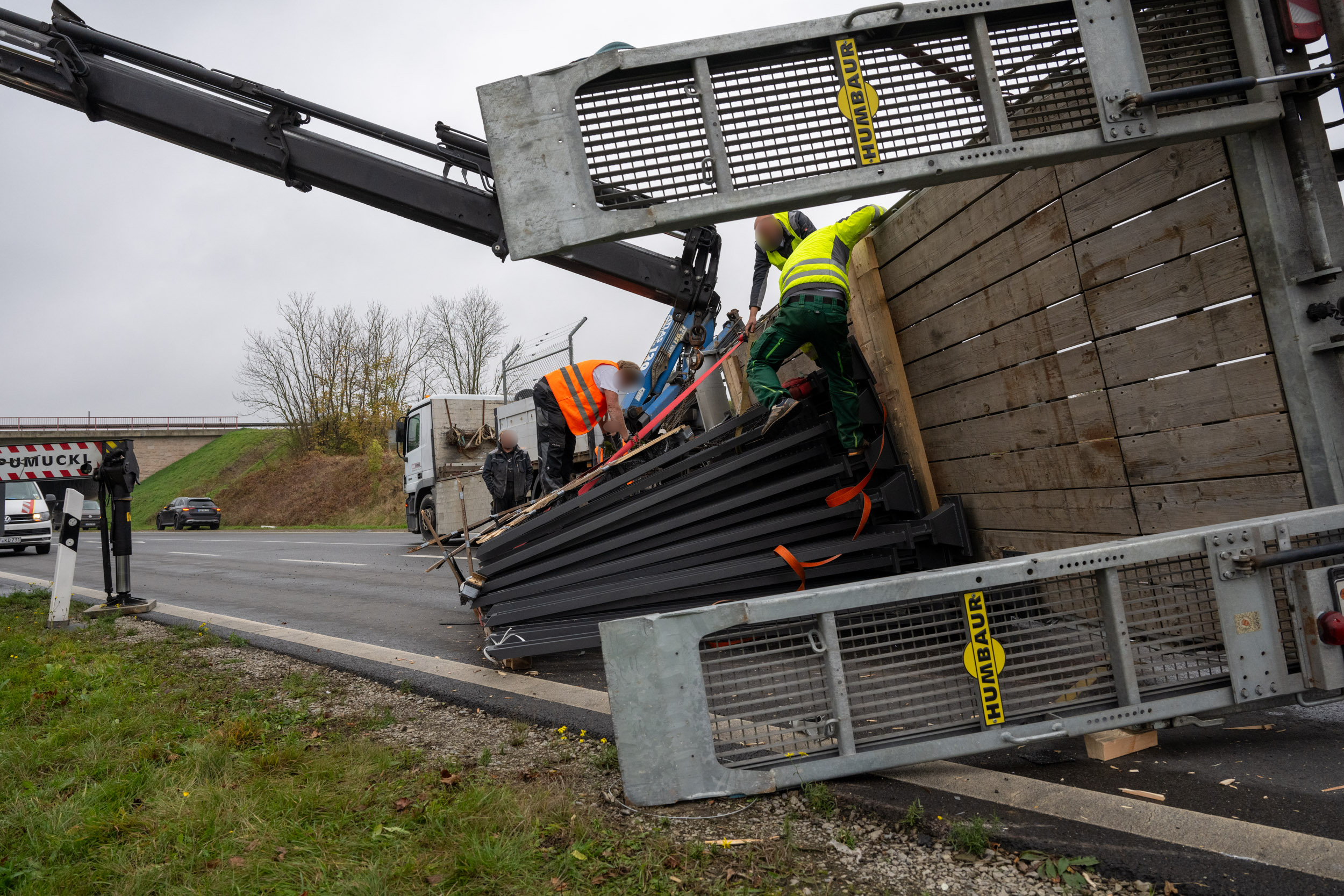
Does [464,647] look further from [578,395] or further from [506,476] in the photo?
[506,476]

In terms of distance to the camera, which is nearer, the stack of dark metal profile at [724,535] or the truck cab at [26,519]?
the stack of dark metal profile at [724,535]

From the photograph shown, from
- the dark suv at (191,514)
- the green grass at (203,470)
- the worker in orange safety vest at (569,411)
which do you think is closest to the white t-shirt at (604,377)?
the worker in orange safety vest at (569,411)

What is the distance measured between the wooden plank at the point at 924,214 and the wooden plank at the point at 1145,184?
528 mm

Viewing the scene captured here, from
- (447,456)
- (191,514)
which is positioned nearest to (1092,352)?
(447,456)

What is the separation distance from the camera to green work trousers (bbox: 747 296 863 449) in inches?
167

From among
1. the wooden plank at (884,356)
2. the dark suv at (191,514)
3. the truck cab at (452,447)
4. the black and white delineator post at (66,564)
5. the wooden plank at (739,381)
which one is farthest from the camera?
the dark suv at (191,514)

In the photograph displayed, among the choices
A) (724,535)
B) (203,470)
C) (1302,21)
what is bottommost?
(724,535)

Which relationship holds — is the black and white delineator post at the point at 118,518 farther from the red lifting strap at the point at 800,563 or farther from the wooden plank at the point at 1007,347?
the wooden plank at the point at 1007,347

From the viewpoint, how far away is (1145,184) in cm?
309

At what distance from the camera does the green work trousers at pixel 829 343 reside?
14.0 ft

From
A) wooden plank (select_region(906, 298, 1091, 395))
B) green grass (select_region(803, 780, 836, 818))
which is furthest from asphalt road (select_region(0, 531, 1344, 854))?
wooden plank (select_region(906, 298, 1091, 395))

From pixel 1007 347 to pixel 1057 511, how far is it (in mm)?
886

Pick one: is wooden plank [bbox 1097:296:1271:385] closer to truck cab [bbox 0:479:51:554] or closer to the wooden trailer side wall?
the wooden trailer side wall

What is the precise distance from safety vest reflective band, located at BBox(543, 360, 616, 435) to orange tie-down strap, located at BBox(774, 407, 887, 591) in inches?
144
